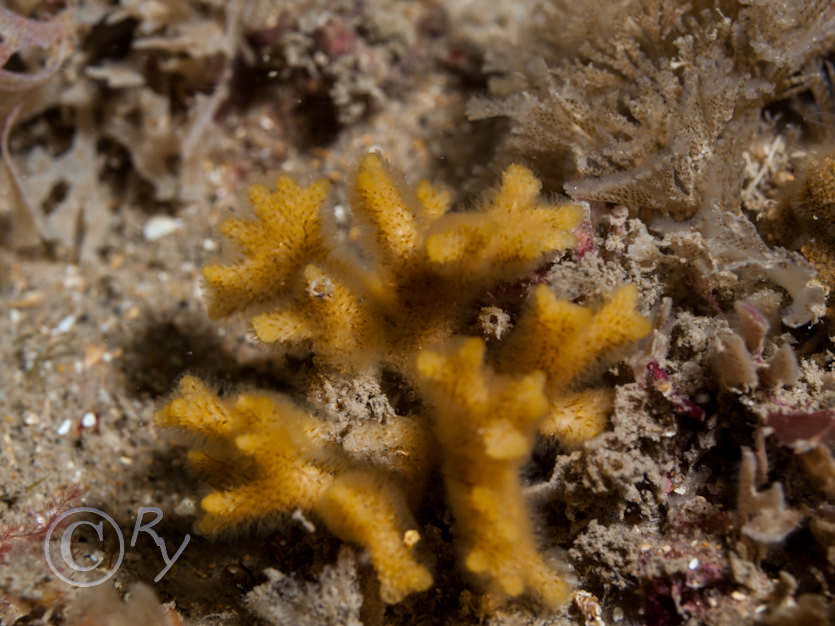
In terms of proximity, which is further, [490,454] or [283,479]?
[283,479]

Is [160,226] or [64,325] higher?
[160,226]

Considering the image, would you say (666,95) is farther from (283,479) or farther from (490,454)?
(283,479)

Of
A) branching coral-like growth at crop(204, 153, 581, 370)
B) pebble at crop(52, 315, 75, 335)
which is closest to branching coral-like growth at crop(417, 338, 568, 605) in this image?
branching coral-like growth at crop(204, 153, 581, 370)

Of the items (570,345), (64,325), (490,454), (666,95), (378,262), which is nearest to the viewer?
(490,454)

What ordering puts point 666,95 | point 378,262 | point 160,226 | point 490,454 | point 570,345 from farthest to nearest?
point 160,226
point 666,95
point 378,262
point 570,345
point 490,454

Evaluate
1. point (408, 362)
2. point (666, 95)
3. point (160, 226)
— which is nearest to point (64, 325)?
point (160, 226)

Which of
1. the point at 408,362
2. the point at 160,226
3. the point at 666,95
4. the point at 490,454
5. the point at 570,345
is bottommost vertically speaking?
the point at 160,226

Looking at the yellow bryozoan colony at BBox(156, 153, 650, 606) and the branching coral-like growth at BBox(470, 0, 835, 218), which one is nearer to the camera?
the yellow bryozoan colony at BBox(156, 153, 650, 606)

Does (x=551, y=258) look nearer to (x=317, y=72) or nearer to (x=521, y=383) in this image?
(x=521, y=383)

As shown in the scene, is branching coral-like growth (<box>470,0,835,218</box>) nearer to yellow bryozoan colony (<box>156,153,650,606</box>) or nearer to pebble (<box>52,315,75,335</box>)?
yellow bryozoan colony (<box>156,153,650,606</box>)

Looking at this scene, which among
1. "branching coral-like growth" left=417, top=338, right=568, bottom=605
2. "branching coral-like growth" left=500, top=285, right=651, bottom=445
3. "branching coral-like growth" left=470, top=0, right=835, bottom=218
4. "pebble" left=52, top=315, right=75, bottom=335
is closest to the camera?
"branching coral-like growth" left=417, top=338, right=568, bottom=605
